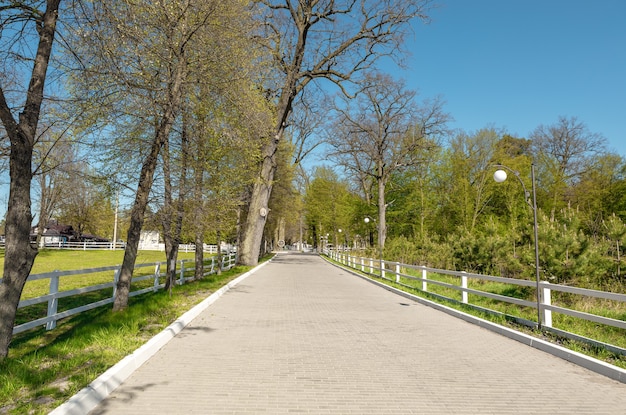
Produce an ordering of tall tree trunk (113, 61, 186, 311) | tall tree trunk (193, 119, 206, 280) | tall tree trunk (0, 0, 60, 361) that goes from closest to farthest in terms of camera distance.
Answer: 1. tall tree trunk (0, 0, 60, 361)
2. tall tree trunk (113, 61, 186, 311)
3. tall tree trunk (193, 119, 206, 280)

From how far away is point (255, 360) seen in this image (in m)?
6.19

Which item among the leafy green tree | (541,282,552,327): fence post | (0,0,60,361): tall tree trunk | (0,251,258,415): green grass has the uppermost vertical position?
the leafy green tree

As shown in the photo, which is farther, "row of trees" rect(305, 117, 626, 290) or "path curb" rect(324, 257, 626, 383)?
"row of trees" rect(305, 117, 626, 290)

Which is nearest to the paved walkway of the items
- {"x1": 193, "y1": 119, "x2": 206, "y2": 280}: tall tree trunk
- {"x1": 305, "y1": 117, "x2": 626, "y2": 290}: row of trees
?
{"x1": 193, "y1": 119, "x2": 206, "y2": 280}: tall tree trunk

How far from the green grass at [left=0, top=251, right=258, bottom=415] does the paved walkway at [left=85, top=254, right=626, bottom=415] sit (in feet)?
1.48

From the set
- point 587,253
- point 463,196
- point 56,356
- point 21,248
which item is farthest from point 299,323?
point 463,196

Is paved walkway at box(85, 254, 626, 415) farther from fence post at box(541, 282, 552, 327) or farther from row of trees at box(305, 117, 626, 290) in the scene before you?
row of trees at box(305, 117, 626, 290)

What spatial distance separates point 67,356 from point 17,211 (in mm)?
2281

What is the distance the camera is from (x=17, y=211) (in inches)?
252

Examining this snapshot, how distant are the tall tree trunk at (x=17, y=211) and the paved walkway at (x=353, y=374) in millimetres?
2291

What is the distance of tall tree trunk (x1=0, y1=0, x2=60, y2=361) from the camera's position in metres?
6.29

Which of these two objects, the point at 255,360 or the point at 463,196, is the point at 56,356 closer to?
the point at 255,360

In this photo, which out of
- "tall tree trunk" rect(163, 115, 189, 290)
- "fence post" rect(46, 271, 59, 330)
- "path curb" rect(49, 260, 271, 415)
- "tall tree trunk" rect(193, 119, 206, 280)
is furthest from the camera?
"tall tree trunk" rect(193, 119, 206, 280)

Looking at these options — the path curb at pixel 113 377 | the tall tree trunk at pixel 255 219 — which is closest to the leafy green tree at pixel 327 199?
the tall tree trunk at pixel 255 219
